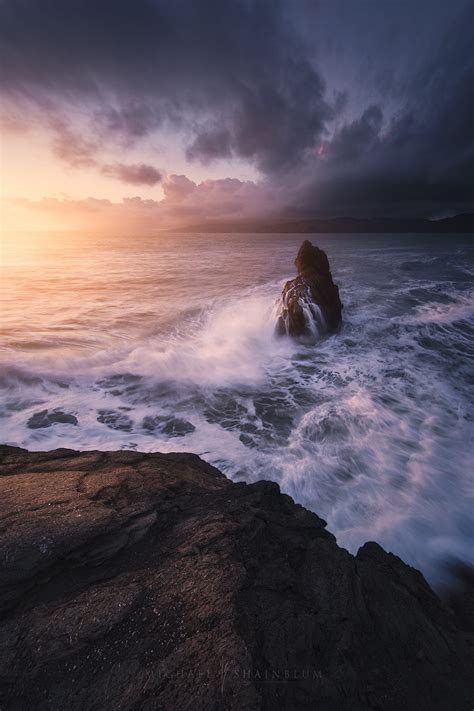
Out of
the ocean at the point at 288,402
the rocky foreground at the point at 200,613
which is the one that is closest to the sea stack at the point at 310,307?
the ocean at the point at 288,402

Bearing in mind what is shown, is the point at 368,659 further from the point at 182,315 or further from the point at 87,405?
the point at 182,315

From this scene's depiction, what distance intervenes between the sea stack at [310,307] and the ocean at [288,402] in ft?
2.30

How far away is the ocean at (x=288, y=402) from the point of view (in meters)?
5.84

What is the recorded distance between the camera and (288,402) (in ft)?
29.5

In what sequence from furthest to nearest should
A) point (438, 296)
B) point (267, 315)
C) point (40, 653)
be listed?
point (438, 296), point (267, 315), point (40, 653)

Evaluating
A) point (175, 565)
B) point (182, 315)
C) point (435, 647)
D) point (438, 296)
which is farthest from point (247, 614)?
point (438, 296)

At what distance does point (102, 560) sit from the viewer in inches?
111

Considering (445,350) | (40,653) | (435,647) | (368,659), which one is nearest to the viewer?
(40,653)

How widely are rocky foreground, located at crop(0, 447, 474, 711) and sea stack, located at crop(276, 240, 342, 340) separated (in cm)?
1113

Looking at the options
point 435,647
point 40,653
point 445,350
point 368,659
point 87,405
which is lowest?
point 445,350

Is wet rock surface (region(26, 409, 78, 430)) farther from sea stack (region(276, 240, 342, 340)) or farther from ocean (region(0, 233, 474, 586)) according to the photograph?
sea stack (region(276, 240, 342, 340))

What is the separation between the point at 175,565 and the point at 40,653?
1067 millimetres

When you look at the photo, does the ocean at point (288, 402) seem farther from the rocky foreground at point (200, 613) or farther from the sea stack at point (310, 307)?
the rocky foreground at point (200, 613)

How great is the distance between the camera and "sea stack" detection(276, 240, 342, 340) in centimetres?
1405
